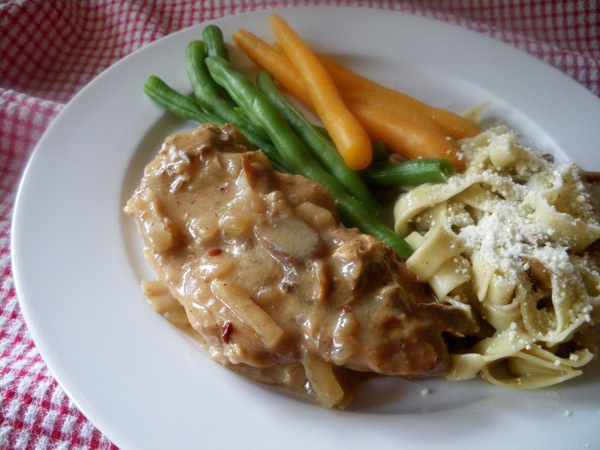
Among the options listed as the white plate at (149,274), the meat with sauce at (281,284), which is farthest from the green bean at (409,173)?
the white plate at (149,274)

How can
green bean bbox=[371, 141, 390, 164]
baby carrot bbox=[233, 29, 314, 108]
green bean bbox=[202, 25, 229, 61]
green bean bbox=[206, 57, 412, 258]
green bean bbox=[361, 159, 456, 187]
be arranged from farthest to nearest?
green bean bbox=[202, 25, 229, 61] < baby carrot bbox=[233, 29, 314, 108] < green bean bbox=[371, 141, 390, 164] < green bean bbox=[361, 159, 456, 187] < green bean bbox=[206, 57, 412, 258]

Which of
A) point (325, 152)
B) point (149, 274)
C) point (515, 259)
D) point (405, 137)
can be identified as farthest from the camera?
point (405, 137)

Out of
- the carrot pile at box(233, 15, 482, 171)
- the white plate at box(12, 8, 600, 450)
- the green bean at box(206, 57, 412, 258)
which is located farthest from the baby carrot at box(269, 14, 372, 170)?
the white plate at box(12, 8, 600, 450)

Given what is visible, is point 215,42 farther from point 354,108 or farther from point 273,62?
point 354,108

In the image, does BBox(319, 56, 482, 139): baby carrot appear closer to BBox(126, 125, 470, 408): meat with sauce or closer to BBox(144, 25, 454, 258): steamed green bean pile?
BBox(144, 25, 454, 258): steamed green bean pile

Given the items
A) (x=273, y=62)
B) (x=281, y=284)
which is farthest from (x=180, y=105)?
(x=281, y=284)

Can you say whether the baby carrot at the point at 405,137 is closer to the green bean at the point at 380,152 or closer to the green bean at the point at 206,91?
the green bean at the point at 380,152
